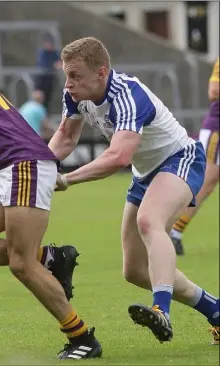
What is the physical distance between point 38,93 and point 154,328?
64.0 ft

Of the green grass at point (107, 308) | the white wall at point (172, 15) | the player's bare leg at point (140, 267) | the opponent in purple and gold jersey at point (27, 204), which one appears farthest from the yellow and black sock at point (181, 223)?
the white wall at point (172, 15)

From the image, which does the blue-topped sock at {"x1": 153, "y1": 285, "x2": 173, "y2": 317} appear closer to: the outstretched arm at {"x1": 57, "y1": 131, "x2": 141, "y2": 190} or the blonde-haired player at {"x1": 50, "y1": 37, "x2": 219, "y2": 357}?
the blonde-haired player at {"x1": 50, "y1": 37, "x2": 219, "y2": 357}

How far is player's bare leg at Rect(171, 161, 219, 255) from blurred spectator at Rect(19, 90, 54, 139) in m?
12.2

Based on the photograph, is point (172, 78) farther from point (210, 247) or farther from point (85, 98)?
point (85, 98)

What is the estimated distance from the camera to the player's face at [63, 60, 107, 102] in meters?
7.90

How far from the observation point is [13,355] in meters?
7.86

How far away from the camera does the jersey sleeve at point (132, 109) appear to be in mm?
7859

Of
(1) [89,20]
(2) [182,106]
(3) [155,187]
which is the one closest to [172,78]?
(2) [182,106]

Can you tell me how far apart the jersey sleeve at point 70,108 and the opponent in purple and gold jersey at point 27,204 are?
2.12 ft

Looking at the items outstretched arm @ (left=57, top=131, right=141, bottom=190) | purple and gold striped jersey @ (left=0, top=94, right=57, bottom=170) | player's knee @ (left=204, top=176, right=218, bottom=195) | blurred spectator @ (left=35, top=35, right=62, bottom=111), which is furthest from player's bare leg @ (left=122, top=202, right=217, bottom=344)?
blurred spectator @ (left=35, top=35, right=62, bottom=111)

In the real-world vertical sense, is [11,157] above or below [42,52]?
above

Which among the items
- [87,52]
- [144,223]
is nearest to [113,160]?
[144,223]

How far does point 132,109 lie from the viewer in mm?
7891

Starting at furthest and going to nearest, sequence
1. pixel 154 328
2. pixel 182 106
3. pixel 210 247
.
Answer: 1. pixel 182 106
2. pixel 210 247
3. pixel 154 328
